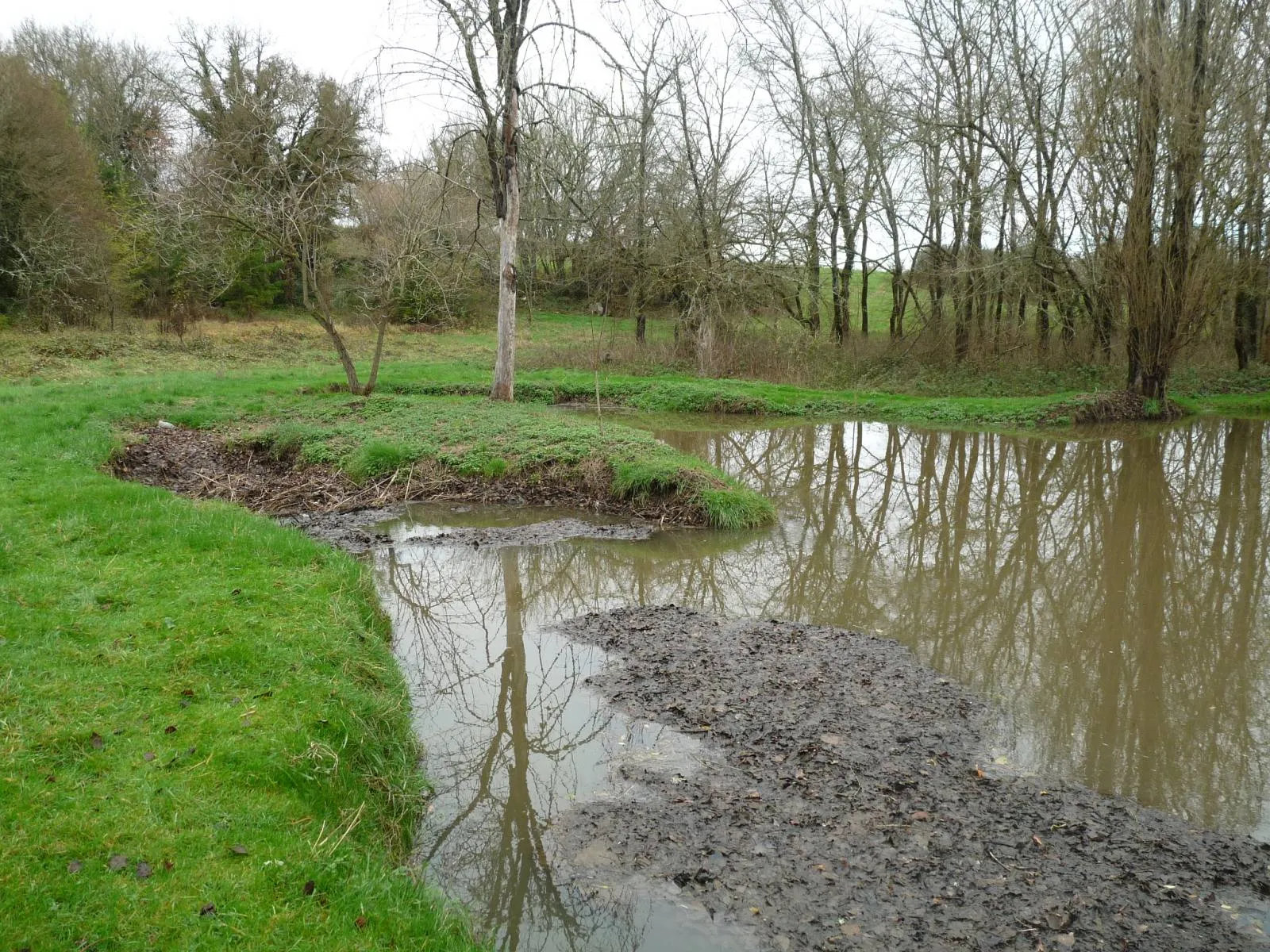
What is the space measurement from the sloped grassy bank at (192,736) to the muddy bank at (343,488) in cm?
149

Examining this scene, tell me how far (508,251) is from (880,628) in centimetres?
1131

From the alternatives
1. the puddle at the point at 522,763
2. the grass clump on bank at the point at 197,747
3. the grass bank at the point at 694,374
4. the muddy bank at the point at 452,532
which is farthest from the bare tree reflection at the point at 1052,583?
the grass bank at the point at 694,374

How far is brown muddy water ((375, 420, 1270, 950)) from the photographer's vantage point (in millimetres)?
4164

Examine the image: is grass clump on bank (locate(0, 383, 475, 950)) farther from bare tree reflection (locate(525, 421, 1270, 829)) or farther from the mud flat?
the mud flat

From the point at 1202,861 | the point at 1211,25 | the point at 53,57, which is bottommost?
the point at 1202,861

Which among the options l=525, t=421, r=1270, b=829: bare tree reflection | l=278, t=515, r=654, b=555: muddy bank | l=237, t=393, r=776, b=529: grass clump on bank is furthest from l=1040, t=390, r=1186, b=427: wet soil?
l=278, t=515, r=654, b=555: muddy bank

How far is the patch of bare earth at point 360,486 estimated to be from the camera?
34.0 feet

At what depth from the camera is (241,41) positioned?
3378 cm

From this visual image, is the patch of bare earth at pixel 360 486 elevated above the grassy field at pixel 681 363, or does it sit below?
below

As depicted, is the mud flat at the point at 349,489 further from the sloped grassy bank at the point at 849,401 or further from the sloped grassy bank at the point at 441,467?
the sloped grassy bank at the point at 849,401

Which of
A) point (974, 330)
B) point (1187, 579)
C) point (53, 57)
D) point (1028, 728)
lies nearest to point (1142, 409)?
point (974, 330)

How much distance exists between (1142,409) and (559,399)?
1295 centimetres

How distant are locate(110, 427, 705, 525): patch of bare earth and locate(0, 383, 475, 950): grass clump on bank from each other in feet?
10.3

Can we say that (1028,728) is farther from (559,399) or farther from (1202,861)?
(559,399)
